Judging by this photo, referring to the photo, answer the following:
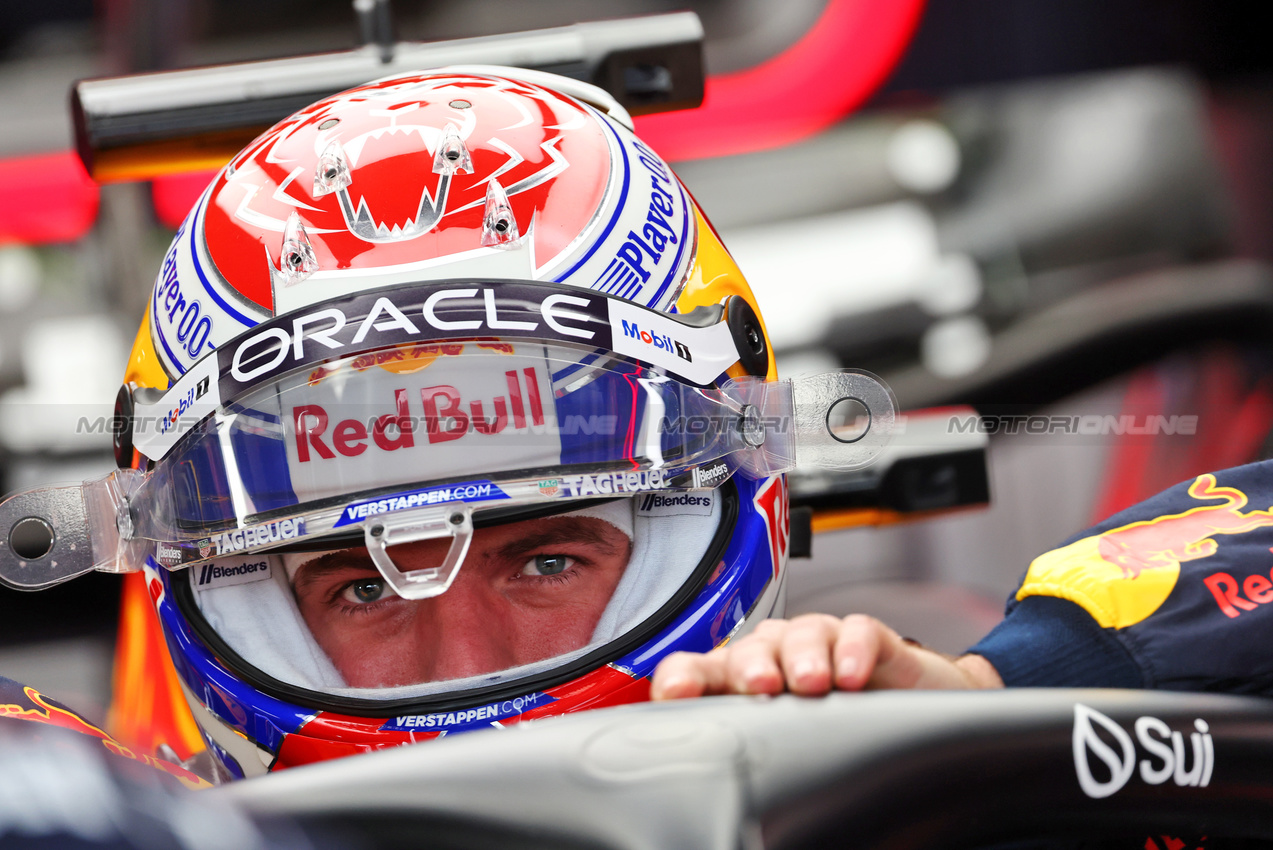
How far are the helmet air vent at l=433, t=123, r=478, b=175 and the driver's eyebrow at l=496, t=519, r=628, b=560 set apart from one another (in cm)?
31

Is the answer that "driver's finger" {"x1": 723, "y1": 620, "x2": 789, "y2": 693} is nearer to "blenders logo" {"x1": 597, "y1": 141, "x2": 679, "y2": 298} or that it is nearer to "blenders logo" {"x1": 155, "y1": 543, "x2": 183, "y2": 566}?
"blenders logo" {"x1": 597, "y1": 141, "x2": 679, "y2": 298}

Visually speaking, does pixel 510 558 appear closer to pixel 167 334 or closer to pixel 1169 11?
pixel 167 334

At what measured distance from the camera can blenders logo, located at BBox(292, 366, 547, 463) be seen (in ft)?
2.87

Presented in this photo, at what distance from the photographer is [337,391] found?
876 mm

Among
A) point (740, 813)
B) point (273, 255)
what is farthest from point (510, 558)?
point (740, 813)

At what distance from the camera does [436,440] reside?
88cm

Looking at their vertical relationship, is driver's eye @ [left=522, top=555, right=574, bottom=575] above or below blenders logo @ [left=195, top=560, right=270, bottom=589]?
below

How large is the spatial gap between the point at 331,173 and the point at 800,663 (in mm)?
652

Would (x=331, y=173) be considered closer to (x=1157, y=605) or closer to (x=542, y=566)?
(x=542, y=566)

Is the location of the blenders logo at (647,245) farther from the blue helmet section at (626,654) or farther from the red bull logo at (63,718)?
the red bull logo at (63,718)

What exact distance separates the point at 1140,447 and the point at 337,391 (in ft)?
6.61

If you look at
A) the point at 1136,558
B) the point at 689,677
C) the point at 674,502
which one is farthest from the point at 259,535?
the point at 1136,558

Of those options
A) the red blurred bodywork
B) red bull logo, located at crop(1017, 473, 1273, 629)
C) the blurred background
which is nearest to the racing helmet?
red bull logo, located at crop(1017, 473, 1273, 629)

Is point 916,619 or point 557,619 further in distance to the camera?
point 916,619
